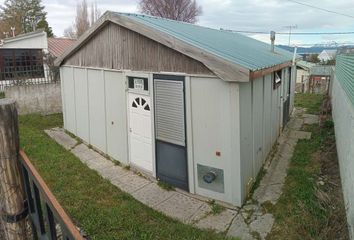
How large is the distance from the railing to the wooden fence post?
0.30 feet

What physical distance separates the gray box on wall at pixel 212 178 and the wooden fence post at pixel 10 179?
4.17 m

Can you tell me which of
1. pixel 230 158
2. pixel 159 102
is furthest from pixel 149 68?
pixel 230 158

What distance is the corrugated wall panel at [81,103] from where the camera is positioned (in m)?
10.0

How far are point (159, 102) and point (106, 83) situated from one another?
2.48 metres

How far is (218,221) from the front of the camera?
562cm

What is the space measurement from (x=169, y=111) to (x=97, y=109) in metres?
3.40

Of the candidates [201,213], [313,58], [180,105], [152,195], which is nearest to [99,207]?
[152,195]

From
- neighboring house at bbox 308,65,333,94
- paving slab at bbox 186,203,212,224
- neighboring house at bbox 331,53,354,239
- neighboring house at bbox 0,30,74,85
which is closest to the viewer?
neighboring house at bbox 331,53,354,239

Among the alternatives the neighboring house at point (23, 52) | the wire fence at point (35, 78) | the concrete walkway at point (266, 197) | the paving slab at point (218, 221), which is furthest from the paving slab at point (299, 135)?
the neighboring house at point (23, 52)

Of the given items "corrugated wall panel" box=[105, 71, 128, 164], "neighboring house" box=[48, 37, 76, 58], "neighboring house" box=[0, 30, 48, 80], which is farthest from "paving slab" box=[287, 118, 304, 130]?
"neighboring house" box=[48, 37, 76, 58]

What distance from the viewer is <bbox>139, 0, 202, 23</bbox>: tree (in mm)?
43844

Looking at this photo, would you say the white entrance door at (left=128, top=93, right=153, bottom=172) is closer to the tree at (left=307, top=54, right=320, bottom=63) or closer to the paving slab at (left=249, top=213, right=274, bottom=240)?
the paving slab at (left=249, top=213, right=274, bottom=240)

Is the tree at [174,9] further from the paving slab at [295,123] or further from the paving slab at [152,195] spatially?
the paving slab at [152,195]

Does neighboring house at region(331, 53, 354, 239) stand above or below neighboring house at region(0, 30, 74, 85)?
below
